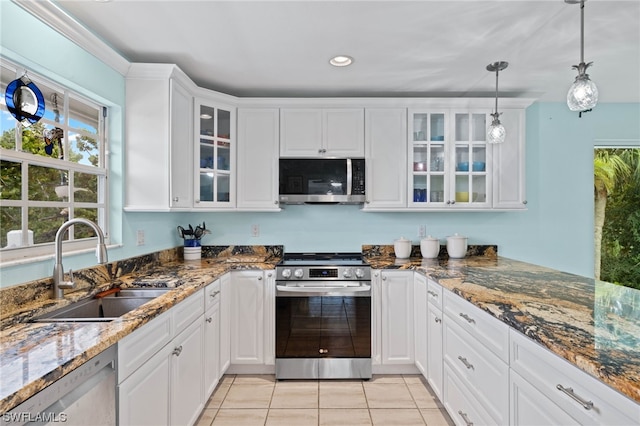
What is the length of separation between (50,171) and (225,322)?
150 centimetres

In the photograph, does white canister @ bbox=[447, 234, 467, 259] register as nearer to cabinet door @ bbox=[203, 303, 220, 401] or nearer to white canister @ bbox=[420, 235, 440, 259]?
white canister @ bbox=[420, 235, 440, 259]

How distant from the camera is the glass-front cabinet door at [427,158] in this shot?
2.87 m

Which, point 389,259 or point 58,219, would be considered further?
point 389,259

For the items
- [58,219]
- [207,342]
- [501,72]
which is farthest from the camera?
[501,72]

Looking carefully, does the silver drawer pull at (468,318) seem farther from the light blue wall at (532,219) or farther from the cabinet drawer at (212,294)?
the cabinet drawer at (212,294)

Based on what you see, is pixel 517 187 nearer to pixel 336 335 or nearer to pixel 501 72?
pixel 501 72

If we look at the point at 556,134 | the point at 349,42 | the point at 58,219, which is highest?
the point at 349,42

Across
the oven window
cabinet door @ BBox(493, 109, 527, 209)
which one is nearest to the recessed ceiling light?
cabinet door @ BBox(493, 109, 527, 209)

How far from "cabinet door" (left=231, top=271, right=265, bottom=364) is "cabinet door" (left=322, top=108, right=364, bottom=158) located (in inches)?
50.2

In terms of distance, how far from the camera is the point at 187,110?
2539 millimetres

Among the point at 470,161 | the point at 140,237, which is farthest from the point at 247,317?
the point at 470,161

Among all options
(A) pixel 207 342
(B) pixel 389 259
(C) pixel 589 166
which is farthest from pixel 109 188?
(C) pixel 589 166

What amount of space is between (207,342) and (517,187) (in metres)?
2.83

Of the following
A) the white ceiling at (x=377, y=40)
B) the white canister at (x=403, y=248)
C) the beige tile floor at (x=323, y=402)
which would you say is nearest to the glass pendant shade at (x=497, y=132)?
the white ceiling at (x=377, y=40)
